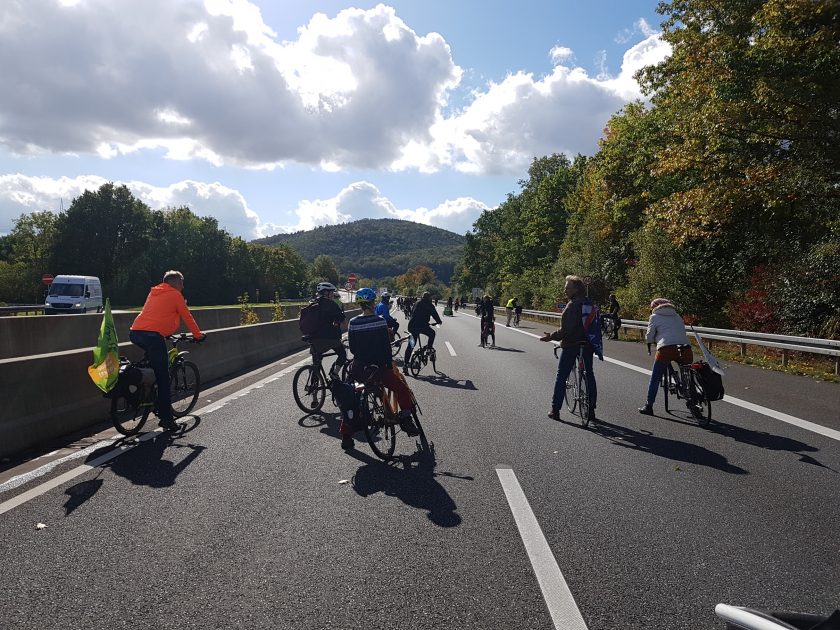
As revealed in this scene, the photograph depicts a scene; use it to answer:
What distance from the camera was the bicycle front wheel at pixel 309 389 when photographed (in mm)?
8914

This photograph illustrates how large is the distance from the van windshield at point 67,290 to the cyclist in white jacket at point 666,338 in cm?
3100

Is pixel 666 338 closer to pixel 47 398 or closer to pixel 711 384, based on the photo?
pixel 711 384

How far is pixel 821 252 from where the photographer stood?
17250mm

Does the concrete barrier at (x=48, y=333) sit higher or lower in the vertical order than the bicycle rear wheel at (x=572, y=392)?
lower

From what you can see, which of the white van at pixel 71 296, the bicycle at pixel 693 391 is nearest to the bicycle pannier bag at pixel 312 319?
the bicycle at pixel 693 391

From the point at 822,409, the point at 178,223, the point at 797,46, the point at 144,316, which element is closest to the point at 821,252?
the point at 797,46

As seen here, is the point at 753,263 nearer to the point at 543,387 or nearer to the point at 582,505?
the point at 543,387

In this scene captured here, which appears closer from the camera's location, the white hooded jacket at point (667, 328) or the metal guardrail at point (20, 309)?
the white hooded jacket at point (667, 328)

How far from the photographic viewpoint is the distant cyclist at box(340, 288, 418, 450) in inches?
250

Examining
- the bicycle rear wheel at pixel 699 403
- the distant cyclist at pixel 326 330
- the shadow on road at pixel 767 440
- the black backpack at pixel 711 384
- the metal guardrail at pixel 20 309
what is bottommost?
the metal guardrail at pixel 20 309

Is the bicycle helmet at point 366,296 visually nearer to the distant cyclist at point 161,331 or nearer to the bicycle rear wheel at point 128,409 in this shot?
the distant cyclist at point 161,331

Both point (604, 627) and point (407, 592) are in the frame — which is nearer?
point (604, 627)

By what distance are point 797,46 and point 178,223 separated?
97.4 m

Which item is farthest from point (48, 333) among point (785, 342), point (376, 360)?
point (785, 342)
